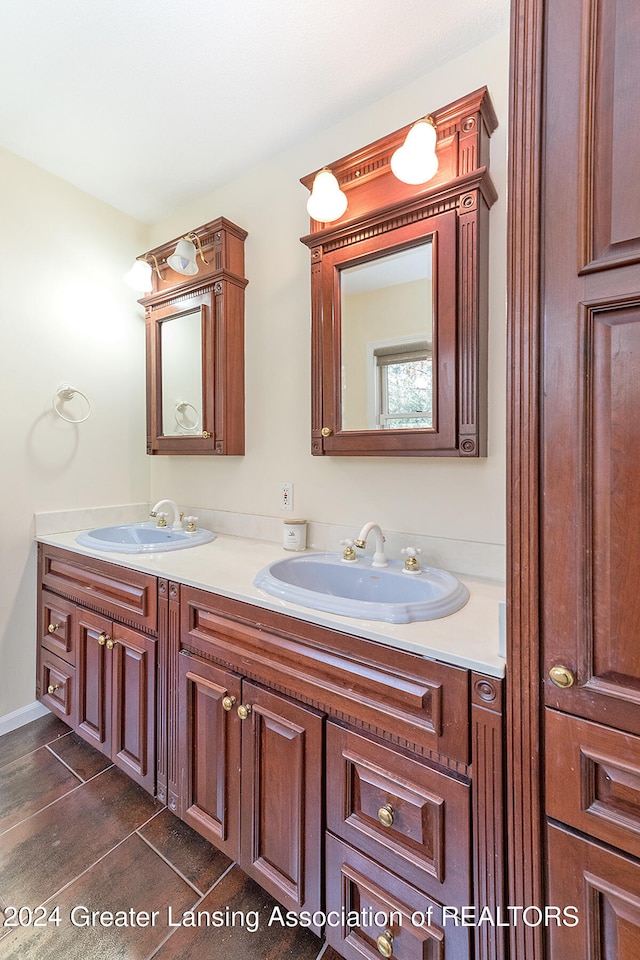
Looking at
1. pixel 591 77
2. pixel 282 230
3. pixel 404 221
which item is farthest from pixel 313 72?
pixel 591 77

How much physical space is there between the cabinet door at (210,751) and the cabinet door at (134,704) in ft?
0.53

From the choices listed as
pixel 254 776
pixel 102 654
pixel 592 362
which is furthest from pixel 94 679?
pixel 592 362

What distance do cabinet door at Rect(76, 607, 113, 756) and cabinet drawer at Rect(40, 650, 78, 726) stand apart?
0.26 feet

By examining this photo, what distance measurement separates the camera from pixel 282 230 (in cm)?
177

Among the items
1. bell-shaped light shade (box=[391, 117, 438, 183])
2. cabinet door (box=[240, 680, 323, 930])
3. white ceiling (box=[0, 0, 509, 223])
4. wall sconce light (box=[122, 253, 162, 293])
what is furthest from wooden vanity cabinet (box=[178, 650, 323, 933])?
white ceiling (box=[0, 0, 509, 223])

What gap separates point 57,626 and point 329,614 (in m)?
1.46

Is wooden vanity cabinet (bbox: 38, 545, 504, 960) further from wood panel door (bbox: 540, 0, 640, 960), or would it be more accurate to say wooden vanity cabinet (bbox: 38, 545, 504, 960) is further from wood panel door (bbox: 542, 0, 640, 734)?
wood panel door (bbox: 542, 0, 640, 734)

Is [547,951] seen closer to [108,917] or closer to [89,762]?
[108,917]

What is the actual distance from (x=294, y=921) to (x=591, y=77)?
6.28 ft

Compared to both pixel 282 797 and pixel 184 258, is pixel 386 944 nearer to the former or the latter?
pixel 282 797

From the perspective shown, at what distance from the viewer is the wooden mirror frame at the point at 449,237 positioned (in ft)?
4.00

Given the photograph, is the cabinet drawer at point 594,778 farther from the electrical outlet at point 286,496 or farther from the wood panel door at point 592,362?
the electrical outlet at point 286,496

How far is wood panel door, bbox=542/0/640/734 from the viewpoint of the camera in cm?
62

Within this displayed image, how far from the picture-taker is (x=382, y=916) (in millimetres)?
877
